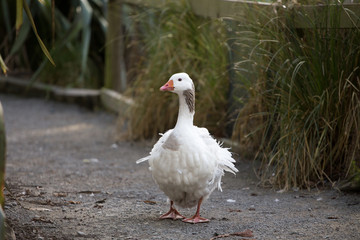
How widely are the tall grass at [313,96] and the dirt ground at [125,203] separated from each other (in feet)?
0.72

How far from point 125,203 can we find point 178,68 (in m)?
2.13

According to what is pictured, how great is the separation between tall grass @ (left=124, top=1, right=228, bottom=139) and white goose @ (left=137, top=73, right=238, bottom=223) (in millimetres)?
1753

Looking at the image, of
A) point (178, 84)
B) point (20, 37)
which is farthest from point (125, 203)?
point (20, 37)

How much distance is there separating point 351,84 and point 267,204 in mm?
1060

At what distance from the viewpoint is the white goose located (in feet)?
12.0

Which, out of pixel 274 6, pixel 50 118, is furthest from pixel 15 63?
pixel 274 6

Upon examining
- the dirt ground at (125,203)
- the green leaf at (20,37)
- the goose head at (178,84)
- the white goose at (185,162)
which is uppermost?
the green leaf at (20,37)

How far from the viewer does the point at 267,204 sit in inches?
167

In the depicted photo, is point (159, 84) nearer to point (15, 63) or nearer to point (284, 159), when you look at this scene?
point (284, 159)

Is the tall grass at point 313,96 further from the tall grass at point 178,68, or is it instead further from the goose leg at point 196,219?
the tall grass at point 178,68

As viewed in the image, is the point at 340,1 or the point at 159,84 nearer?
the point at 340,1

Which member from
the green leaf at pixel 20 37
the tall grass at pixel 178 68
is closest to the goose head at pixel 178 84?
the tall grass at pixel 178 68

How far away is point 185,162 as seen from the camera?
144 inches

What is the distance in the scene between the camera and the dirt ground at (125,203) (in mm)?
3559
